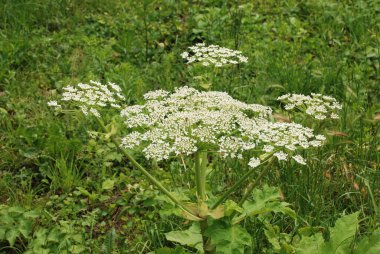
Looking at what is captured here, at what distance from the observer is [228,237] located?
2.43m

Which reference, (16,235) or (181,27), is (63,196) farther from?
(181,27)

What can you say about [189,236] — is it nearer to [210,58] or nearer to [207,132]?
[207,132]

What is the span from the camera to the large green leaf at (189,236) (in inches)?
106

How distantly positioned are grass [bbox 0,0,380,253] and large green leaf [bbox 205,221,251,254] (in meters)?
0.80

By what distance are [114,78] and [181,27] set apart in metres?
1.69

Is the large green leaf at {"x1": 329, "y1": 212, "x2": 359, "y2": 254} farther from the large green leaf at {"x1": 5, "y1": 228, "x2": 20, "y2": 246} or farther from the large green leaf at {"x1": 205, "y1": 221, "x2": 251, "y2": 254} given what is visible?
the large green leaf at {"x1": 5, "y1": 228, "x2": 20, "y2": 246}

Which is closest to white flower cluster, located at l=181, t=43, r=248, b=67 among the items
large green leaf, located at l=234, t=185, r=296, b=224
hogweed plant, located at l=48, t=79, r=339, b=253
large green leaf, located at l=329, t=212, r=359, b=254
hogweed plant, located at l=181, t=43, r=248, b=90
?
hogweed plant, located at l=181, t=43, r=248, b=90

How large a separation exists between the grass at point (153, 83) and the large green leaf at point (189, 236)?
1.80ft

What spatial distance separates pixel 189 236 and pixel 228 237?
1.27 feet

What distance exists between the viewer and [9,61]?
539 centimetres

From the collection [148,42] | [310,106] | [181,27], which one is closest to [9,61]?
[148,42]

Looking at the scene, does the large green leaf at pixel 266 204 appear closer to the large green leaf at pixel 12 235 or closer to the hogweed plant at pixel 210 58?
the hogweed plant at pixel 210 58

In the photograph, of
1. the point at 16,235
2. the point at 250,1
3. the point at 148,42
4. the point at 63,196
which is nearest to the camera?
the point at 16,235

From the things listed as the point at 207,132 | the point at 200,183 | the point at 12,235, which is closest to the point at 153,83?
the point at 12,235
